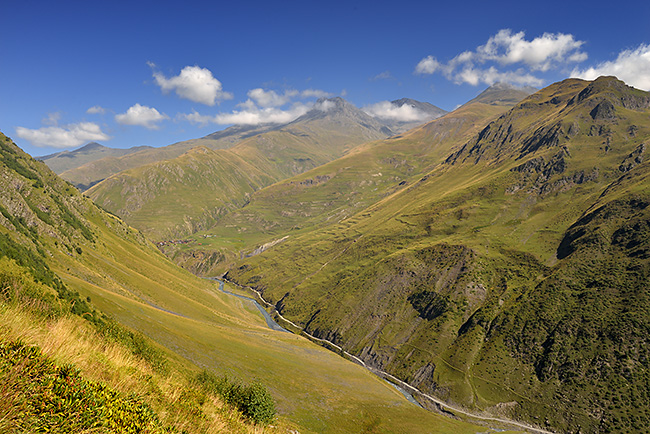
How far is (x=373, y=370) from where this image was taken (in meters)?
186

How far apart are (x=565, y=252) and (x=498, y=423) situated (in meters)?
116

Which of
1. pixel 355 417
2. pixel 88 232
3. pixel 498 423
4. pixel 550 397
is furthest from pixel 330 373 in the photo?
pixel 88 232

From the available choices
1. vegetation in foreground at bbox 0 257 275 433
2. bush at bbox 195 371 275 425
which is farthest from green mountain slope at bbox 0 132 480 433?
bush at bbox 195 371 275 425

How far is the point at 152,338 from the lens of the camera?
74375mm

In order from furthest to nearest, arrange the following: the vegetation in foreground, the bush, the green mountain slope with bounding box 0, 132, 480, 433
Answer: the bush → the green mountain slope with bounding box 0, 132, 480, 433 → the vegetation in foreground

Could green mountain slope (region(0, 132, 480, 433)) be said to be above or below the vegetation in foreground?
below

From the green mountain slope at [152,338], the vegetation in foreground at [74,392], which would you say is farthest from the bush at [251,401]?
the vegetation in foreground at [74,392]

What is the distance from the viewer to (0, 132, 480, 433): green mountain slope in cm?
1243

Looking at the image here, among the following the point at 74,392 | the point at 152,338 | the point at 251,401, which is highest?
the point at 74,392

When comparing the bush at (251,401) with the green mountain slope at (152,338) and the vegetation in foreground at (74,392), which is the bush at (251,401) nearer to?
the green mountain slope at (152,338)

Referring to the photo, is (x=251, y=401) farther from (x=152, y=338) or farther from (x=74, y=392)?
(x=152, y=338)

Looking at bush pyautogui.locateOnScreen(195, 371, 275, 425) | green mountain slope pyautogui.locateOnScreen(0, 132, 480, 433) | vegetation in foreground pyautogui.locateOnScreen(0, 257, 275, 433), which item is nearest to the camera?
vegetation in foreground pyautogui.locateOnScreen(0, 257, 275, 433)

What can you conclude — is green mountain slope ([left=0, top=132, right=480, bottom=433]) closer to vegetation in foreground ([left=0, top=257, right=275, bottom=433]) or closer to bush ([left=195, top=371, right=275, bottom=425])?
vegetation in foreground ([left=0, top=257, right=275, bottom=433])

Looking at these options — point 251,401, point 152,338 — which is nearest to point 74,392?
point 251,401
